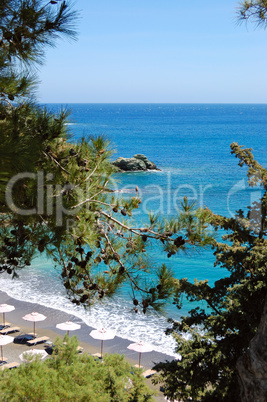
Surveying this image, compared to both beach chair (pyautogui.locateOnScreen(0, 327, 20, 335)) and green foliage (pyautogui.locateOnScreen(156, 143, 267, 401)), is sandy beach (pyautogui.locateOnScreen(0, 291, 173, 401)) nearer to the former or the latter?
beach chair (pyautogui.locateOnScreen(0, 327, 20, 335))

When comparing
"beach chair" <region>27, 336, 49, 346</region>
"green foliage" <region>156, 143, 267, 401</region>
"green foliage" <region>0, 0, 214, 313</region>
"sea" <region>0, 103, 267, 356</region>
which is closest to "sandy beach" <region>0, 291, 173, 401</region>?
"beach chair" <region>27, 336, 49, 346</region>

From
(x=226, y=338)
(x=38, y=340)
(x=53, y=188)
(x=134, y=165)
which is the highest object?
(x=134, y=165)

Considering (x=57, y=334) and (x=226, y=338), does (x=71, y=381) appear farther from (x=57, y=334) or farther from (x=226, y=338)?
(x=57, y=334)

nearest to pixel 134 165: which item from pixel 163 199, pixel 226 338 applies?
pixel 163 199

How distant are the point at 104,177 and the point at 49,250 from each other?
820mm

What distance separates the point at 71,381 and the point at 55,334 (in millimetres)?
7048

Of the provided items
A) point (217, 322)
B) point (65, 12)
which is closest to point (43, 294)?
point (217, 322)

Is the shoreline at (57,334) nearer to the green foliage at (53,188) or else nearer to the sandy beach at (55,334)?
the sandy beach at (55,334)

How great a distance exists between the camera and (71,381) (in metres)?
6.59

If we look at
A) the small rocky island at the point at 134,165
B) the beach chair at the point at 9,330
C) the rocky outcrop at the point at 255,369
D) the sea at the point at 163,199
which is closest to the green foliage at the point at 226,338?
the rocky outcrop at the point at 255,369

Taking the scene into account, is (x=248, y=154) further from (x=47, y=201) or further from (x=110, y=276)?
(x=47, y=201)

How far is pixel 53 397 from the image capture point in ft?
19.2

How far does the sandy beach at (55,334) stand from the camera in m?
11.9

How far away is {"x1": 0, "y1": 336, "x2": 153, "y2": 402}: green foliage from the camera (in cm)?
592
